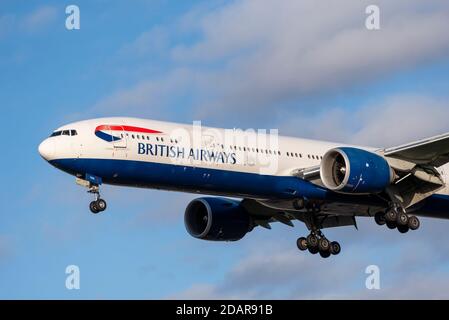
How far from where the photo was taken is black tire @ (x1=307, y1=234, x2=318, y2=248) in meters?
56.4

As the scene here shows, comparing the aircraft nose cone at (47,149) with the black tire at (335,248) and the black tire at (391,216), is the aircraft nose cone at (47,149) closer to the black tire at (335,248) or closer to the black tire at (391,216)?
the black tire at (391,216)

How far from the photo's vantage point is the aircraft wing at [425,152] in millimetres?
50469

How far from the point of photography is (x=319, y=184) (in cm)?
5150

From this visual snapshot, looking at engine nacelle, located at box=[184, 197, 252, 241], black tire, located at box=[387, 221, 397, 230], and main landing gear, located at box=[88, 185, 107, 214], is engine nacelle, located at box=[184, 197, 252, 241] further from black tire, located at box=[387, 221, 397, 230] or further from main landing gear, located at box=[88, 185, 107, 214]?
main landing gear, located at box=[88, 185, 107, 214]

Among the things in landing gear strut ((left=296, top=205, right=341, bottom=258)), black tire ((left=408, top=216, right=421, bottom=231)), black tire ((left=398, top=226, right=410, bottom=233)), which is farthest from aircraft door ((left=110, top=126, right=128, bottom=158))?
black tire ((left=408, top=216, right=421, bottom=231))

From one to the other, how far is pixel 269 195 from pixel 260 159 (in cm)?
179

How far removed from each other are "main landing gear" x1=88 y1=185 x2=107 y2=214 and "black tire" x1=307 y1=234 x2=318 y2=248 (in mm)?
13384

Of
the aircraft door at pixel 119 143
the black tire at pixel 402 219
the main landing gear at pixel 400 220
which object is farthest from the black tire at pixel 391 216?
the aircraft door at pixel 119 143

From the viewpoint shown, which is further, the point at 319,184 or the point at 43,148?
the point at 319,184

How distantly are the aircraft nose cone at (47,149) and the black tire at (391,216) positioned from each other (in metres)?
16.4
